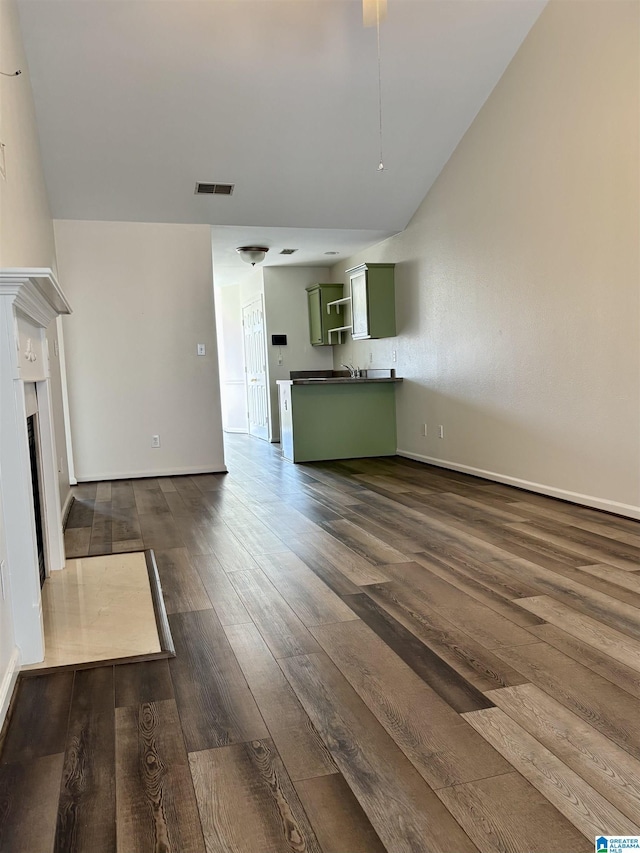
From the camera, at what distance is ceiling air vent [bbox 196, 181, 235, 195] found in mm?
5539

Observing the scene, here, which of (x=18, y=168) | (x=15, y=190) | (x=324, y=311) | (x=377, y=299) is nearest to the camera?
(x=15, y=190)

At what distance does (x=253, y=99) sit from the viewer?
4.78m

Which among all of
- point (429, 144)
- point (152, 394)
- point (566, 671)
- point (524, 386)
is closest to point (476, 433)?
point (524, 386)

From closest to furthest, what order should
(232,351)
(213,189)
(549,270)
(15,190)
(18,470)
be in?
1. (18,470)
2. (15,190)
3. (549,270)
4. (213,189)
5. (232,351)

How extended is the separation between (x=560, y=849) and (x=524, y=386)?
3858mm

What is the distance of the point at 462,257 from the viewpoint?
5.52 m

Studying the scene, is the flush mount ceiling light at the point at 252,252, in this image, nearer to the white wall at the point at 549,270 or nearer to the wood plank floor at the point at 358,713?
the white wall at the point at 549,270

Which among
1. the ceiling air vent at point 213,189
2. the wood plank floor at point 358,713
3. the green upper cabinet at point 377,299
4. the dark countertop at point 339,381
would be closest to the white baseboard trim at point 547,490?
the wood plank floor at point 358,713

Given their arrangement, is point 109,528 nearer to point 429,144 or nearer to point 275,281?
point 429,144

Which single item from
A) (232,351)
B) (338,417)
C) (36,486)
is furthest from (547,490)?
(232,351)

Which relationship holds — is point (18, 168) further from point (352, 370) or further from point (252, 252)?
point (352, 370)

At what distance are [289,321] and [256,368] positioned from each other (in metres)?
1.04

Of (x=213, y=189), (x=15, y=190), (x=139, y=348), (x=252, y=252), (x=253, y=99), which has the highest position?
(x=253, y=99)

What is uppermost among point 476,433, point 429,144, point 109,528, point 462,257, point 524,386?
point 429,144
